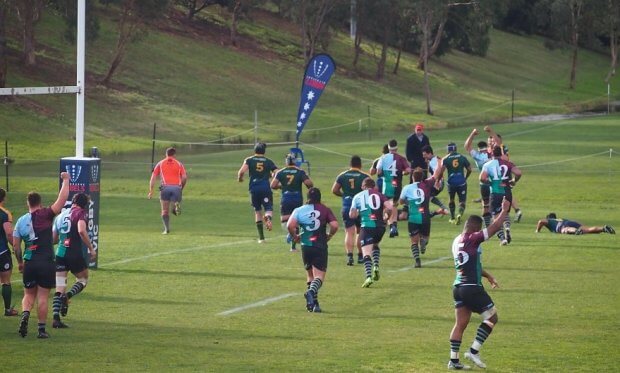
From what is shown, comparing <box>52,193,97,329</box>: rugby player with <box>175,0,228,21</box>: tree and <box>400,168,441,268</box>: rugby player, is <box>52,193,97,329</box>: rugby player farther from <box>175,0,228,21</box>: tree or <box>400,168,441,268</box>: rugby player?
<box>175,0,228,21</box>: tree

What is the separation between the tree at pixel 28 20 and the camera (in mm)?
64062

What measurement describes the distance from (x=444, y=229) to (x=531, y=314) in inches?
511

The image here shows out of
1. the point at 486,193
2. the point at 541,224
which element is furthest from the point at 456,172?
the point at 541,224

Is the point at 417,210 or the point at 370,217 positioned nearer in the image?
the point at 370,217

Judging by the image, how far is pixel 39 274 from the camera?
17047 millimetres

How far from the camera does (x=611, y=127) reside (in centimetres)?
7181

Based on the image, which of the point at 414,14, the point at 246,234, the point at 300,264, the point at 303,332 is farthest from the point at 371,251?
the point at 414,14

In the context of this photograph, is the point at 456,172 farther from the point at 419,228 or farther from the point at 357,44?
the point at 357,44

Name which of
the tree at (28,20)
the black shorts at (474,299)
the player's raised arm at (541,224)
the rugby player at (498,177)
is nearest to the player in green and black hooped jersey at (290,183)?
the rugby player at (498,177)

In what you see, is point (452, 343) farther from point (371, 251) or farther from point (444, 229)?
point (444, 229)

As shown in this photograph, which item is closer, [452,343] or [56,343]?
[452,343]

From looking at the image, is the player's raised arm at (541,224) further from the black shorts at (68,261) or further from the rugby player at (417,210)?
the black shorts at (68,261)

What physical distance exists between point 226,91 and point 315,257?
5838 centimetres

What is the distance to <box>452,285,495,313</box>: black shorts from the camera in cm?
1530
